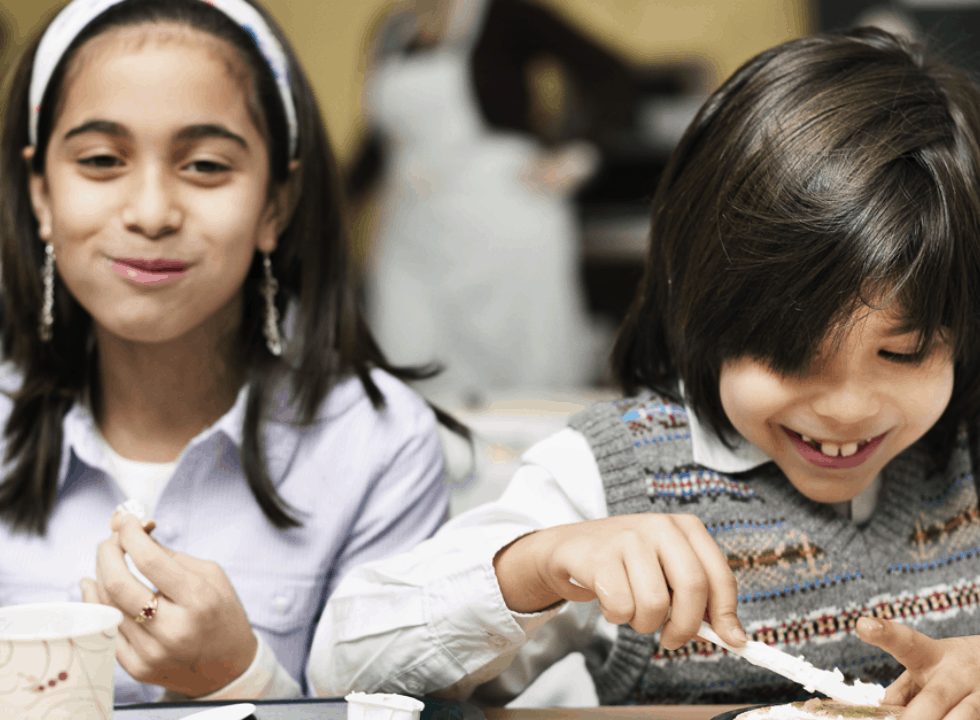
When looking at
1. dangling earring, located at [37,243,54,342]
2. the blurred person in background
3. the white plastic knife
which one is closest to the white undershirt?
dangling earring, located at [37,243,54,342]

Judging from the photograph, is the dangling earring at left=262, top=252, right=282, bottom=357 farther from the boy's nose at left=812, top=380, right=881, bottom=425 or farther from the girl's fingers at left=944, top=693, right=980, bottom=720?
the girl's fingers at left=944, top=693, right=980, bottom=720

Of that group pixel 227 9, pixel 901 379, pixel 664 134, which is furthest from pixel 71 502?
pixel 664 134

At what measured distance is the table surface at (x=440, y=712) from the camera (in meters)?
0.67

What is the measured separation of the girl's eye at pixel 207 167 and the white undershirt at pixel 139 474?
14.2 inches

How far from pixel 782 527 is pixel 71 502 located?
800 millimetres

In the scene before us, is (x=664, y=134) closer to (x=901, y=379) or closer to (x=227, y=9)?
(x=227, y=9)

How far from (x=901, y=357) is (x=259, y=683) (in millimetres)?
640

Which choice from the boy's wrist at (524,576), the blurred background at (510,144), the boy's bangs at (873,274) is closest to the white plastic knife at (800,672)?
the boy's wrist at (524,576)

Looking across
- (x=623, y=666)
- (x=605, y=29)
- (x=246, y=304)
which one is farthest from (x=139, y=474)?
(x=605, y=29)

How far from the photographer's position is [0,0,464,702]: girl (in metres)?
0.99

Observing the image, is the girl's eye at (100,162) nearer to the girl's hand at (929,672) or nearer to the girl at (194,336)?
the girl at (194,336)

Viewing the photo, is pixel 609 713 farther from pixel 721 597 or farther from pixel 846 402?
pixel 846 402

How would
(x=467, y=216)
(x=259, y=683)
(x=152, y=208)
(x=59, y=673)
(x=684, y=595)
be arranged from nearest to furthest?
(x=59, y=673) < (x=684, y=595) < (x=259, y=683) < (x=152, y=208) < (x=467, y=216)

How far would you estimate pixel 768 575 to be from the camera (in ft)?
2.93
